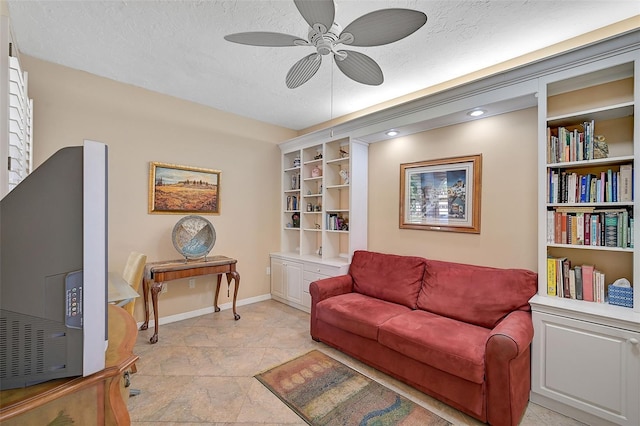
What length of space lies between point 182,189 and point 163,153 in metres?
0.48

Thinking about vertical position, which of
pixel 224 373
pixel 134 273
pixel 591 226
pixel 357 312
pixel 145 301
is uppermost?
pixel 591 226

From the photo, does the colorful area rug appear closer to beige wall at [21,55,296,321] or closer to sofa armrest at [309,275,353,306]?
sofa armrest at [309,275,353,306]

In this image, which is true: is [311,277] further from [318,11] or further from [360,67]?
[318,11]

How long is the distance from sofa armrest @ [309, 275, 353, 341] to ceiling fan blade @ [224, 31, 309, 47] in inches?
86.4

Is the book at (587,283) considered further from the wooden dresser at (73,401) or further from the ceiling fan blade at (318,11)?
the wooden dresser at (73,401)


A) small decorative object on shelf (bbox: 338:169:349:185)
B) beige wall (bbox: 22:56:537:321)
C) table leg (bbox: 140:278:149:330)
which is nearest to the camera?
beige wall (bbox: 22:56:537:321)

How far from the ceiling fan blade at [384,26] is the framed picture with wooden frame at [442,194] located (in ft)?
5.58

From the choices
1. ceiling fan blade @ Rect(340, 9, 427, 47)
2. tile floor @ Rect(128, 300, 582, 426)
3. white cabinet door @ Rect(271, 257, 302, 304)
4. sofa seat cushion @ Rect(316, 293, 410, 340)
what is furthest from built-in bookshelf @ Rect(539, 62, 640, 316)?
white cabinet door @ Rect(271, 257, 302, 304)

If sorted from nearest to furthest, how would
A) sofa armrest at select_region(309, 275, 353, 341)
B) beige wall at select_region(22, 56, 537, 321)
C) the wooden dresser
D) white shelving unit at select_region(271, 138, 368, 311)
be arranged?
the wooden dresser, beige wall at select_region(22, 56, 537, 321), sofa armrest at select_region(309, 275, 353, 341), white shelving unit at select_region(271, 138, 368, 311)

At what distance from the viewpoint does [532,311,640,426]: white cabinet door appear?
67.7 inches

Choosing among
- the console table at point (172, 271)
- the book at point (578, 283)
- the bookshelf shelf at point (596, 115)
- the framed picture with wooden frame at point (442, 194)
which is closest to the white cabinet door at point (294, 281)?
the console table at point (172, 271)

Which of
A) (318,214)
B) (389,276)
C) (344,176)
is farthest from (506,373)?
(318,214)

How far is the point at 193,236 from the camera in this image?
3594 millimetres

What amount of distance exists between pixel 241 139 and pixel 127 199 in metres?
1.68
